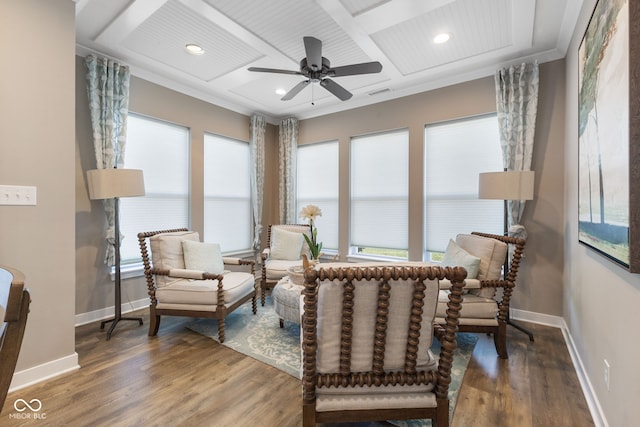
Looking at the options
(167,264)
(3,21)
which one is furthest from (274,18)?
(167,264)

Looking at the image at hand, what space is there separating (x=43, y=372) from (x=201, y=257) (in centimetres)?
135

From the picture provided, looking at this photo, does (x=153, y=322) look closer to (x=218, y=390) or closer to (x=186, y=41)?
(x=218, y=390)

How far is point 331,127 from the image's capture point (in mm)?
4602

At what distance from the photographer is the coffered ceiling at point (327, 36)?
2.32m

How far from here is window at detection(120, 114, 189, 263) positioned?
338 centimetres

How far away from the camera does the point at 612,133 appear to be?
1395 mm

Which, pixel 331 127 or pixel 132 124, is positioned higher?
pixel 331 127

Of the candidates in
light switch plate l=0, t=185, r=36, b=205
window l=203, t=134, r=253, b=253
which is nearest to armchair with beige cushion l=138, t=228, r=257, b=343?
light switch plate l=0, t=185, r=36, b=205

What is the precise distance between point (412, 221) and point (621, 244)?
2555 mm

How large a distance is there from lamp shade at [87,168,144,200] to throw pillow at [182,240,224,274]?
697 mm

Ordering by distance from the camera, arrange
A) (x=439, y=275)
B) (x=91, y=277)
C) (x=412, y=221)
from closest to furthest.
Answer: (x=439, y=275), (x=91, y=277), (x=412, y=221)

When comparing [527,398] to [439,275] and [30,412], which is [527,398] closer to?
[439,275]

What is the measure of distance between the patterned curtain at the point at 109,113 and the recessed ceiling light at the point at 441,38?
3.23 m

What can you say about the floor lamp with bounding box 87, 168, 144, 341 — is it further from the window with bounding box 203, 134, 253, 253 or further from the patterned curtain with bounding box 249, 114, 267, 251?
the patterned curtain with bounding box 249, 114, 267, 251
